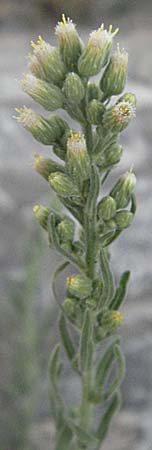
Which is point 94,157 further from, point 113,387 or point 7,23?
point 7,23

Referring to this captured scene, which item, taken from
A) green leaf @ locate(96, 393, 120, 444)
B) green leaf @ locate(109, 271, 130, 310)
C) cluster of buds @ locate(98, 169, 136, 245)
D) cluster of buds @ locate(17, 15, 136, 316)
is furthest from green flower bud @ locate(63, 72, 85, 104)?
green leaf @ locate(96, 393, 120, 444)

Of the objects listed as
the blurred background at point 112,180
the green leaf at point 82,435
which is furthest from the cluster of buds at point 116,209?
the blurred background at point 112,180

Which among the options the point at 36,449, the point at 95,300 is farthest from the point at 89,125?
the point at 36,449

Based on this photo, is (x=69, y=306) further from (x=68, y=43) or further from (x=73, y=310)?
(x=68, y=43)

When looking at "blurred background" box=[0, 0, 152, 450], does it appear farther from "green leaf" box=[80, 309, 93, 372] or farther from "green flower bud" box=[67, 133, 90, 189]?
"green flower bud" box=[67, 133, 90, 189]

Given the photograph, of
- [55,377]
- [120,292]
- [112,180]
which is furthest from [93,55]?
[112,180]

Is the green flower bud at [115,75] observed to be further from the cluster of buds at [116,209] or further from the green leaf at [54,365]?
the green leaf at [54,365]

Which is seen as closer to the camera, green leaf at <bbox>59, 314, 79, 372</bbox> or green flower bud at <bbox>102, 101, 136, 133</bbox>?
green flower bud at <bbox>102, 101, 136, 133</bbox>
